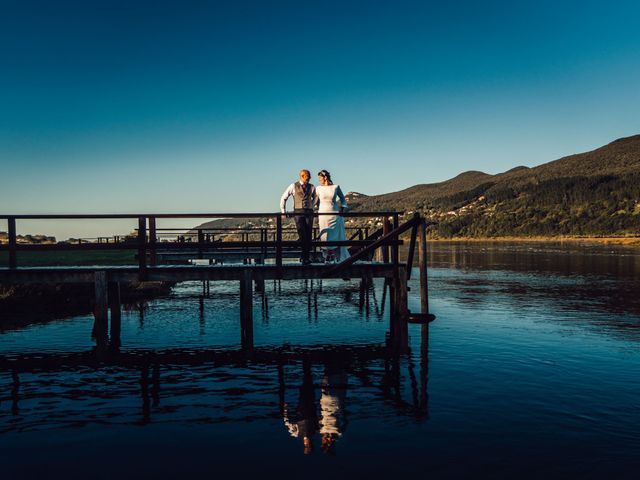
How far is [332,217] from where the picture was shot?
14.1m

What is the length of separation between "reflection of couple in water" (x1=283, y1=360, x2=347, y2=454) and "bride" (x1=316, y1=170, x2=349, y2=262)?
475 centimetres

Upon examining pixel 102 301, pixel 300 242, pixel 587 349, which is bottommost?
pixel 587 349

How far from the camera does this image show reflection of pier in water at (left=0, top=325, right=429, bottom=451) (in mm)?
8289

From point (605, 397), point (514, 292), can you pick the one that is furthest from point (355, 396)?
point (514, 292)

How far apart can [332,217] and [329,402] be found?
636 centimetres

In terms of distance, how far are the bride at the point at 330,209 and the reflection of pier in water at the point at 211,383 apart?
2953 mm

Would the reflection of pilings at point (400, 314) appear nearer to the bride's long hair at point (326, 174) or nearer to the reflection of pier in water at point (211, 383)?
the reflection of pier in water at point (211, 383)

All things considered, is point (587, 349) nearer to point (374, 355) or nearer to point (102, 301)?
point (374, 355)

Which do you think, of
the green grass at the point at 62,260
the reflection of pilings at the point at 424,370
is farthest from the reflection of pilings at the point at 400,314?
the green grass at the point at 62,260

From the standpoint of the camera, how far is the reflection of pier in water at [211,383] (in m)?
8.29

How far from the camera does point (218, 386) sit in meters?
9.77

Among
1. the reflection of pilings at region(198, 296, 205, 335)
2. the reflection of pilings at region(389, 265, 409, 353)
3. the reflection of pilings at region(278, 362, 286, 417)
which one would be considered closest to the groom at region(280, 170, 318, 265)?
the reflection of pilings at region(389, 265, 409, 353)

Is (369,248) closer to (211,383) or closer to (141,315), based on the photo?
(211,383)

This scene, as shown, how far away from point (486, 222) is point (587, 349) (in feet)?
593
